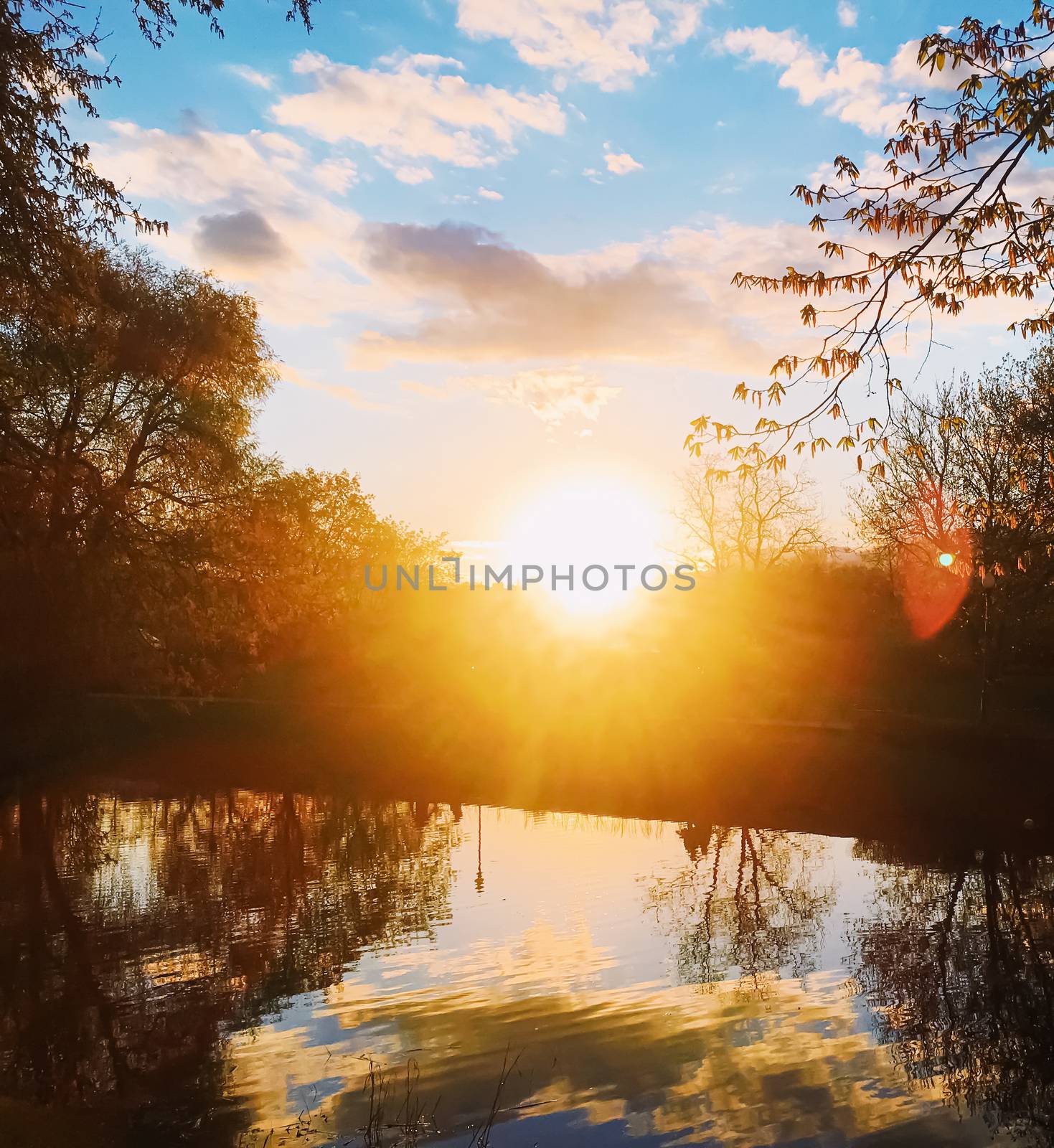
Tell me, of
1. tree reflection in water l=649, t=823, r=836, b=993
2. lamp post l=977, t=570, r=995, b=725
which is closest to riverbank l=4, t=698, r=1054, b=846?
lamp post l=977, t=570, r=995, b=725

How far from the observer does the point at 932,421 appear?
139 ft

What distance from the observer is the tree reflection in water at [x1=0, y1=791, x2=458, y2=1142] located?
29.1ft

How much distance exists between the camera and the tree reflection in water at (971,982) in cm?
814

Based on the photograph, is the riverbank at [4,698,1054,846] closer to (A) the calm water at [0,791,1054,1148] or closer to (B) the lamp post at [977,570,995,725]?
(B) the lamp post at [977,570,995,725]

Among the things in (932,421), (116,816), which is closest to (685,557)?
(932,421)

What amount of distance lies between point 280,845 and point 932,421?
33.6 metres

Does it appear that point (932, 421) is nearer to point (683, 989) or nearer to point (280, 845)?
point (280, 845)

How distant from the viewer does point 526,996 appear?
10.9 meters

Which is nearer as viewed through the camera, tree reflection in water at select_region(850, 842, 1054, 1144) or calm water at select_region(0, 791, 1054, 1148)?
calm water at select_region(0, 791, 1054, 1148)

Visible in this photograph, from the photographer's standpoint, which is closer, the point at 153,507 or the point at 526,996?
the point at 526,996

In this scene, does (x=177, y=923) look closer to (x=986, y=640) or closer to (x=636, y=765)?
(x=636, y=765)

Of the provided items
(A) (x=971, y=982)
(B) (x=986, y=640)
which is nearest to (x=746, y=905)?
(A) (x=971, y=982)

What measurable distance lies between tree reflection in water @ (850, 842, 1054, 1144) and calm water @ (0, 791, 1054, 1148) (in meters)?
0.04

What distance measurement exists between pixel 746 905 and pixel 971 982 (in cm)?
436
